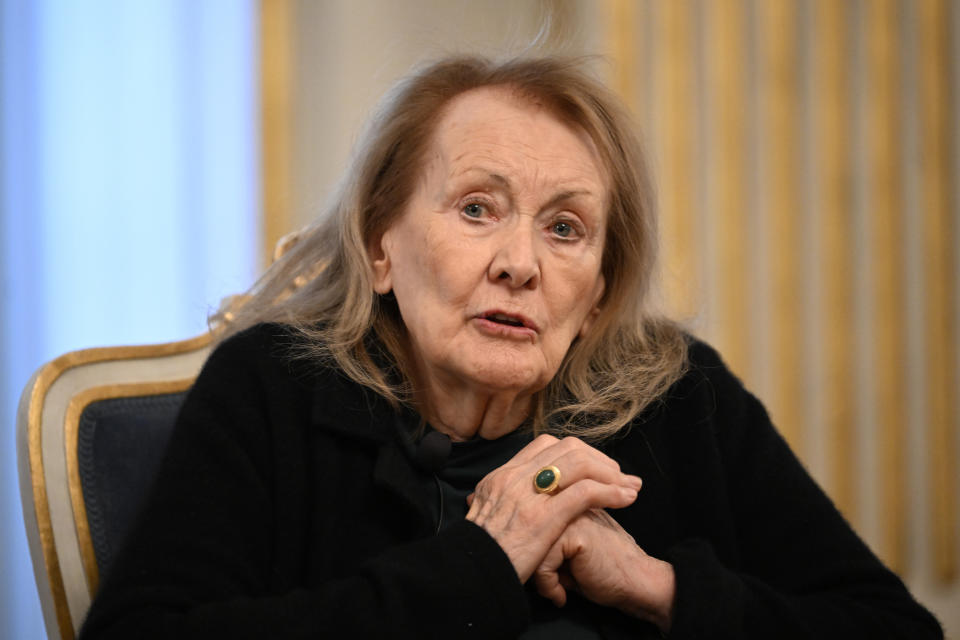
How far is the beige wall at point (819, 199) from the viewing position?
3.21 meters

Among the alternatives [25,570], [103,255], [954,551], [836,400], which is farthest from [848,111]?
[25,570]

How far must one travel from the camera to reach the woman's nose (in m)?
1.37

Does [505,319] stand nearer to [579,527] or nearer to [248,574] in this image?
[579,527]

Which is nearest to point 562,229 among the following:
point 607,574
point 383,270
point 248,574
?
point 383,270

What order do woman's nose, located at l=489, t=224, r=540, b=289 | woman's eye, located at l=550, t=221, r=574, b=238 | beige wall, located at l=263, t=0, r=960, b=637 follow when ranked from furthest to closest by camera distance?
beige wall, located at l=263, t=0, r=960, b=637 → woman's eye, located at l=550, t=221, r=574, b=238 → woman's nose, located at l=489, t=224, r=540, b=289

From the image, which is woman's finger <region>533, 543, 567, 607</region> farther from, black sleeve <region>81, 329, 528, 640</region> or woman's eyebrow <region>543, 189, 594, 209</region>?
woman's eyebrow <region>543, 189, 594, 209</region>

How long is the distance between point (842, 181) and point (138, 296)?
2454 mm

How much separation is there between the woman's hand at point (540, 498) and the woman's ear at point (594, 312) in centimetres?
35

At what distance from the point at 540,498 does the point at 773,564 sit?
1.52 feet

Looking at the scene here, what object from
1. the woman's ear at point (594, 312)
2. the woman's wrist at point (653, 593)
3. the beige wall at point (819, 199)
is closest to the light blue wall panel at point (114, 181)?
the beige wall at point (819, 199)

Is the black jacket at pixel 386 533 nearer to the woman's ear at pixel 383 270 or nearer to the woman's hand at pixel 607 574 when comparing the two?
the woman's hand at pixel 607 574

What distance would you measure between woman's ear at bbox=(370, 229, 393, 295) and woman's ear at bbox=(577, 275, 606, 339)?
35 cm

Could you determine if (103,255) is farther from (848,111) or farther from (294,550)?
(848,111)

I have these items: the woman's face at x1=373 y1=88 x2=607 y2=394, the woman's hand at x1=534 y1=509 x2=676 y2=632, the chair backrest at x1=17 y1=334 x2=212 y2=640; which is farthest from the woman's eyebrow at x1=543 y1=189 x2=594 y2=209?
the chair backrest at x1=17 y1=334 x2=212 y2=640
